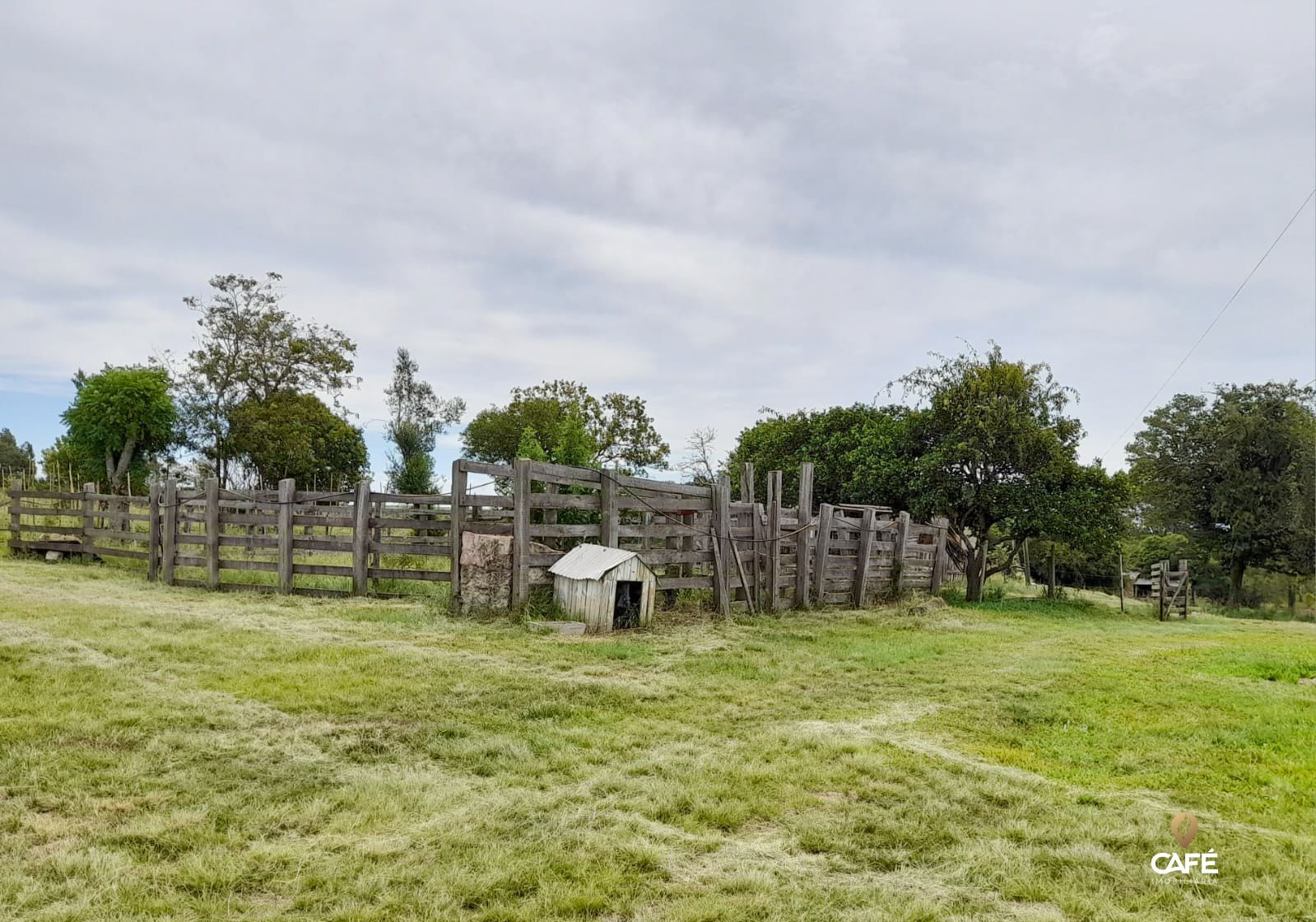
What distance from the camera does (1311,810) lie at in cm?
383

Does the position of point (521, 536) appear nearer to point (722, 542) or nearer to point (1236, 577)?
point (722, 542)

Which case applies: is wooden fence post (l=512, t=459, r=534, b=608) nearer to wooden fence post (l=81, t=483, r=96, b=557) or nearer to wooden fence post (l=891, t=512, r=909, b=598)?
wooden fence post (l=891, t=512, r=909, b=598)

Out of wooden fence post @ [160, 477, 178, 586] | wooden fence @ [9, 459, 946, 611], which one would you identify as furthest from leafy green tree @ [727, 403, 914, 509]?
wooden fence post @ [160, 477, 178, 586]

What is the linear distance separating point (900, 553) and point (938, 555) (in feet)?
8.07

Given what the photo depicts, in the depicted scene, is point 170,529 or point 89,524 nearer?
point 170,529

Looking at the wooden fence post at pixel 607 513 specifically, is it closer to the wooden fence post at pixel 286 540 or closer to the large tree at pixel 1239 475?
the wooden fence post at pixel 286 540

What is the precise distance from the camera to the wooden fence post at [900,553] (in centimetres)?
1524

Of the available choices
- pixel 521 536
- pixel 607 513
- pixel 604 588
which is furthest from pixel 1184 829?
pixel 607 513

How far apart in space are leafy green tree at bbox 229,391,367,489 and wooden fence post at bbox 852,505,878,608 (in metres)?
24.9

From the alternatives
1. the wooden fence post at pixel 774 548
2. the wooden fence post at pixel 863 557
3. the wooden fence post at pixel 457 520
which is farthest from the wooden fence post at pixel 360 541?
the wooden fence post at pixel 863 557

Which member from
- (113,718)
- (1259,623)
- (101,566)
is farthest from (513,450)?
(113,718)

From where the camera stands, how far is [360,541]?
11.0 m

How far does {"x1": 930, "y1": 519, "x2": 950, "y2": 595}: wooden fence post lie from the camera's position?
1722cm

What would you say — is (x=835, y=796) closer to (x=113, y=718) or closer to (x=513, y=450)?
(x=113, y=718)
